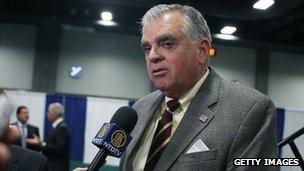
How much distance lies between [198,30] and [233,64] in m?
10.0

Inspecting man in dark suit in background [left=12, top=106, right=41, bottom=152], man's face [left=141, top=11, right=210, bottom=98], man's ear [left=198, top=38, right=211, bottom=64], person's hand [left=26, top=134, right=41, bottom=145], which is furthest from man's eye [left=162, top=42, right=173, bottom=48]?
person's hand [left=26, top=134, right=41, bottom=145]

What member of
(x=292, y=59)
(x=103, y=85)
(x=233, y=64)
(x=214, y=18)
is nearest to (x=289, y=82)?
(x=292, y=59)

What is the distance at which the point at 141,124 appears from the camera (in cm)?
162

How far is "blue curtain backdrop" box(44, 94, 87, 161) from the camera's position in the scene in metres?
8.08

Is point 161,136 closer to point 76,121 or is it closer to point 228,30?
point 76,121

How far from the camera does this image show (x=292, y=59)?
11492 millimetres

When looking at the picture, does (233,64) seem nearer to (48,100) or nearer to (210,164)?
(48,100)

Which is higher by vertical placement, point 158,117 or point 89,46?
point 89,46

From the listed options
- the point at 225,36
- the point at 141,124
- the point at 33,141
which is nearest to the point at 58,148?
the point at 33,141

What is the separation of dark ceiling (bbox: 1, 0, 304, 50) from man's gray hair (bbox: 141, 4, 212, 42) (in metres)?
6.62

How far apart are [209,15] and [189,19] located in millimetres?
7619

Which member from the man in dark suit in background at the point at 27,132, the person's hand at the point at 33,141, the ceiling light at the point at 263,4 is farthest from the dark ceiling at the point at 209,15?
the person's hand at the point at 33,141

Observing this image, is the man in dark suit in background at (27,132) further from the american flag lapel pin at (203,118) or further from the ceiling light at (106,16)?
the ceiling light at (106,16)
